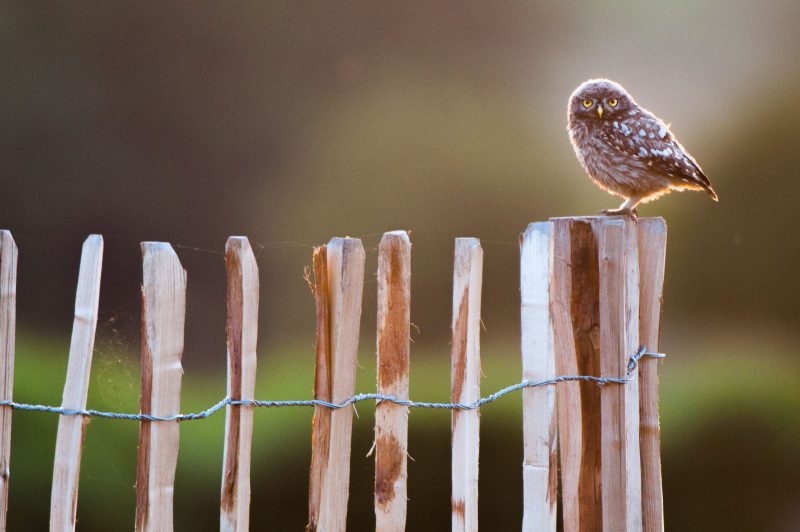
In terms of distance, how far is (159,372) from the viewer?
209 centimetres

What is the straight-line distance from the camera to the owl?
3502 millimetres

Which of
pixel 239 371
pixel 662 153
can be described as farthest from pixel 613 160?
pixel 239 371

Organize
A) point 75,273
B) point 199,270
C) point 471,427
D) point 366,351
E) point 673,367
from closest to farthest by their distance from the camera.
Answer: point 471,427, point 366,351, point 673,367, point 75,273, point 199,270

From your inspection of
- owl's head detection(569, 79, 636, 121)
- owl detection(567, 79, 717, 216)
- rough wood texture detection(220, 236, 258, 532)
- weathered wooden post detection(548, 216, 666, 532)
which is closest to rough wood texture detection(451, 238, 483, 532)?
weathered wooden post detection(548, 216, 666, 532)

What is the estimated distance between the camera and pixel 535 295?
2266 millimetres

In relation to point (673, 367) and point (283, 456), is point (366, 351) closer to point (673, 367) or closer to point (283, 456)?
point (283, 456)

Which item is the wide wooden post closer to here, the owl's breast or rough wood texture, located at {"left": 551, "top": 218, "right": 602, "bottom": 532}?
rough wood texture, located at {"left": 551, "top": 218, "right": 602, "bottom": 532}

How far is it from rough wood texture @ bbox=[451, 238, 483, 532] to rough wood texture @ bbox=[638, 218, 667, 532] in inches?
24.4

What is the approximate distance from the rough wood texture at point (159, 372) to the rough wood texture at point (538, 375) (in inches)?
36.4

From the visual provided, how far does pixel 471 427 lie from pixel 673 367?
149 inches

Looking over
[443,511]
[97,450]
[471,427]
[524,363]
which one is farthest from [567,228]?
[97,450]

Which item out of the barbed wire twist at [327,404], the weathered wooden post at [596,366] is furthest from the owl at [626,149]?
the barbed wire twist at [327,404]

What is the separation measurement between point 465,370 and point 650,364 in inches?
27.9

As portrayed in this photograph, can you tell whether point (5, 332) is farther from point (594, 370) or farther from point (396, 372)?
point (594, 370)
